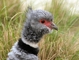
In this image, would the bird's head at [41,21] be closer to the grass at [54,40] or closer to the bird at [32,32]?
the bird at [32,32]

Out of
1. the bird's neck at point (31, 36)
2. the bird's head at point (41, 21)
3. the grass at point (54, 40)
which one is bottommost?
the grass at point (54, 40)

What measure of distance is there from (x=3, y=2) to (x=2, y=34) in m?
0.64

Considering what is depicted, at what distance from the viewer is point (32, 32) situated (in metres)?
2.11

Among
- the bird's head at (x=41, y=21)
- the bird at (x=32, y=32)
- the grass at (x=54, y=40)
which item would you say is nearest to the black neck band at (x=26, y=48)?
the bird at (x=32, y=32)

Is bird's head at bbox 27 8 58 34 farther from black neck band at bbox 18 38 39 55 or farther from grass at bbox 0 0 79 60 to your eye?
grass at bbox 0 0 79 60

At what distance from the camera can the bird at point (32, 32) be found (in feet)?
6.86

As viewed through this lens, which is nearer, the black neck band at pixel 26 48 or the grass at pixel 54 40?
the black neck band at pixel 26 48

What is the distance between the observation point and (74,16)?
338cm

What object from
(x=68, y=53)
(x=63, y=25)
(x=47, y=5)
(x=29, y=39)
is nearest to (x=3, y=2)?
(x=47, y=5)

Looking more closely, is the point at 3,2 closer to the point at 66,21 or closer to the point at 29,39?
the point at 66,21

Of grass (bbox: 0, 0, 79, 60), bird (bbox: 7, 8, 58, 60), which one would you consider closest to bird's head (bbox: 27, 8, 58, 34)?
bird (bbox: 7, 8, 58, 60)

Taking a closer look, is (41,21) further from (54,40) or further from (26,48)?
(54,40)

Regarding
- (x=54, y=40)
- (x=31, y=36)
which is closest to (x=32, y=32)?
(x=31, y=36)

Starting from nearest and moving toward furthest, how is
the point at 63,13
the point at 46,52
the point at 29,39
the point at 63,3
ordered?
the point at 29,39 → the point at 46,52 → the point at 63,13 → the point at 63,3
